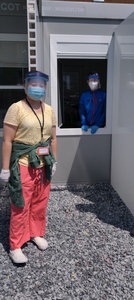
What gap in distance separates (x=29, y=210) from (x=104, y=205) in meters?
1.46

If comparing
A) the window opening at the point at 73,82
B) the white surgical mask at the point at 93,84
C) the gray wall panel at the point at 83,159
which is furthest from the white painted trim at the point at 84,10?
the gray wall panel at the point at 83,159

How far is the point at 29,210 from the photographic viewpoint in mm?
2863

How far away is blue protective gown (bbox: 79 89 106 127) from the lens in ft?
14.9

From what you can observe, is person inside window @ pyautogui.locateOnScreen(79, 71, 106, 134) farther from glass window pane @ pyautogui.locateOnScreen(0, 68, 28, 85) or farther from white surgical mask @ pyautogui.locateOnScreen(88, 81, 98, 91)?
glass window pane @ pyautogui.locateOnScreen(0, 68, 28, 85)

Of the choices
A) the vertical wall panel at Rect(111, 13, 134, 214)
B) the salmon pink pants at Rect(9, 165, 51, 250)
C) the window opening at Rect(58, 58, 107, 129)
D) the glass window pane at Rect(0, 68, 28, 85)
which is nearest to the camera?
the salmon pink pants at Rect(9, 165, 51, 250)

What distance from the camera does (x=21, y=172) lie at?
8.55ft

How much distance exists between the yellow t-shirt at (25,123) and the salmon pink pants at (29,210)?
0.53 ft

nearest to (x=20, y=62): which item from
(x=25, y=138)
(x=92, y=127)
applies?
(x=92, y=127)

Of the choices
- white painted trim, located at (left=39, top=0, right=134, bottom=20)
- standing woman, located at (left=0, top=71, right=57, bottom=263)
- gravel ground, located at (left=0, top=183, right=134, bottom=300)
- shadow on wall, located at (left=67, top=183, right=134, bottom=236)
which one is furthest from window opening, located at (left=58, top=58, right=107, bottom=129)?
standing woman, located at (left=0, top=71, right=57, bottom=263)

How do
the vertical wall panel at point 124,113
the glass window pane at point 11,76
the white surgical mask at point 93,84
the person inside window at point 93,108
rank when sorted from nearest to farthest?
the vertical wall panel at point 124,113
the white surgical mask at point 93,84
the person inside window at point 93,108
the glass window pane at point 11,76

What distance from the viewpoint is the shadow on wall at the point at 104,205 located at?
3.52m

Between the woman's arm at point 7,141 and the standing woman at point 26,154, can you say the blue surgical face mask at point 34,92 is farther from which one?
the woman's arm at point 7,141

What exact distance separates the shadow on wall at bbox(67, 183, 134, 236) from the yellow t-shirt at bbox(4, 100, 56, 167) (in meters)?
1.54

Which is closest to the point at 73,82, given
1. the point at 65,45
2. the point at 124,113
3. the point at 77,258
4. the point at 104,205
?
the point at 65,45
